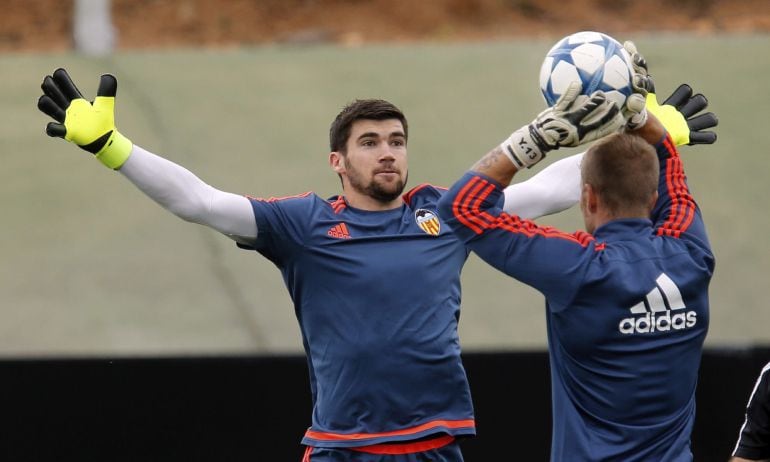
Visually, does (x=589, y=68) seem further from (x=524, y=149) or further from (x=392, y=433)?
(x=392, y=433)

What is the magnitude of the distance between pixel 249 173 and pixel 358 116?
6.04 m

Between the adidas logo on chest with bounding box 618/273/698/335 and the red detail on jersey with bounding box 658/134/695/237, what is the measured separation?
24cm

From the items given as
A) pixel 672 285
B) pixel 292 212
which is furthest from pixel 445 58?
pixel 672 285

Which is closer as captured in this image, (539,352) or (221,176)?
(539,352)

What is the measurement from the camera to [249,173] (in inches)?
Result: 444

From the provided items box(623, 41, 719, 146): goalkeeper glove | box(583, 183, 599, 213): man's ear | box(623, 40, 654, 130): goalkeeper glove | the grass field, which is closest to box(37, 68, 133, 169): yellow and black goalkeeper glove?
box(583, 183, 599, 213): man's ear

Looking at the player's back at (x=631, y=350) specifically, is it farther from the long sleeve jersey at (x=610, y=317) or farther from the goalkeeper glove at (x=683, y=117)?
the goalkeeper glove at (x=683, y=117)

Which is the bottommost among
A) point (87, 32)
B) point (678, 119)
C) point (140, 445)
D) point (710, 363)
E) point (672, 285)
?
point (140, 445)

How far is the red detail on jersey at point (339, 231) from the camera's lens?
203 inches

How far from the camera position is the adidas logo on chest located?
3.98 m

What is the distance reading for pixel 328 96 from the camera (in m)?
12.1

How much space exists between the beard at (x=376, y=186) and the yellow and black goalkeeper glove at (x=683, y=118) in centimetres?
108

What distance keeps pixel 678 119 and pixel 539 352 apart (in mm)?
2051

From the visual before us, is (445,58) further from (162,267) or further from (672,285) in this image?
(672,285)
